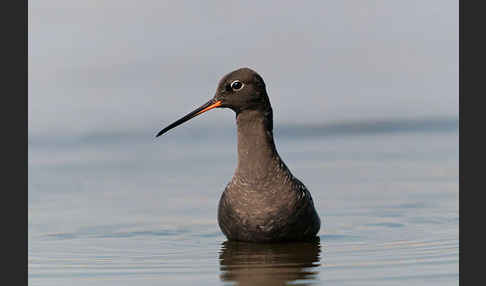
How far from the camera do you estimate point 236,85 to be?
11164 mm

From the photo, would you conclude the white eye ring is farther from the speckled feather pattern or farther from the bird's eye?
the speckled feather pattern

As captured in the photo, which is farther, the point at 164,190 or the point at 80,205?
the point at 164,190

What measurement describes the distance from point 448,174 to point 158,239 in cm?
547

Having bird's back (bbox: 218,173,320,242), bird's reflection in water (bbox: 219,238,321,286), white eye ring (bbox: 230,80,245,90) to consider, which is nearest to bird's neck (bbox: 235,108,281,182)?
bird's back (bbox: 218,173,320,242)

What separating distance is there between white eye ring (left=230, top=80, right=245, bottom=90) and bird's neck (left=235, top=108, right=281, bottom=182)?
0.83 feet

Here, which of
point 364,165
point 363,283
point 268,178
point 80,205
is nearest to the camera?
point 363,283

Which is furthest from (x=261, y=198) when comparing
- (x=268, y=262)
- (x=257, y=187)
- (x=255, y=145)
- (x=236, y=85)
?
(x=236, y=85)

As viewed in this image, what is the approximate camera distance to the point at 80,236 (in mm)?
11719

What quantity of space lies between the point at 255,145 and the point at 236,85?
0.63 meters

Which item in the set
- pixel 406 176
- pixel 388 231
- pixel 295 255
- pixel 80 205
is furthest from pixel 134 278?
pixel 406 176

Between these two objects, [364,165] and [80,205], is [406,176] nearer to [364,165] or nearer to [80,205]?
[364,165]

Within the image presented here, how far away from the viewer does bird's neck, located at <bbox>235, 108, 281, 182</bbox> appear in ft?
36.3

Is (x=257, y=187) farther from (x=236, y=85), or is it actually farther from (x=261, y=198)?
(x=236, y=85)

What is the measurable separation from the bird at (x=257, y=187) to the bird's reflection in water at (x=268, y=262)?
15 cm
